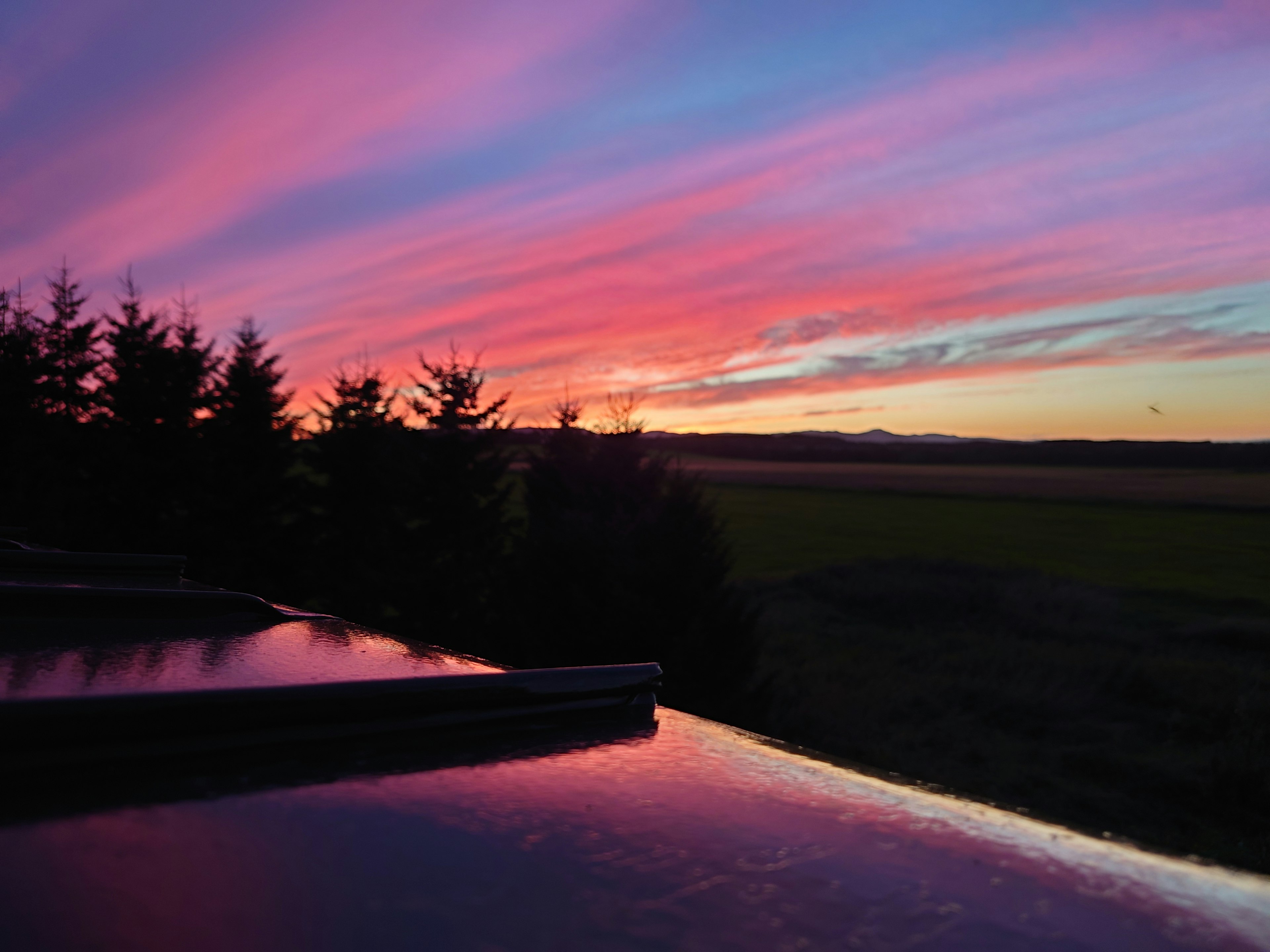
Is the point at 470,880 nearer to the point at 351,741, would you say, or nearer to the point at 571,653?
the point at 351,741

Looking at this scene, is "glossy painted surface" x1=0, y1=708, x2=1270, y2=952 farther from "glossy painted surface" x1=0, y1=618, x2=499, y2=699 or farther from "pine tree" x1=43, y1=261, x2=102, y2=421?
"pine tree" x1=43, y1=261, x2=102, y2=421

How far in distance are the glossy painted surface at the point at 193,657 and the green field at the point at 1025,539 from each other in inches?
1541

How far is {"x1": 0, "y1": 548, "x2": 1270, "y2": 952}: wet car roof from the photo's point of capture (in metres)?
1.11

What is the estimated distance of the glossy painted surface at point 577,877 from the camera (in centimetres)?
109

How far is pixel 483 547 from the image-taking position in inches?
1000

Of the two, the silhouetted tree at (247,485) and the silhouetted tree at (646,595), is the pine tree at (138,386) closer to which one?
the silhouetted tree at (247,485)

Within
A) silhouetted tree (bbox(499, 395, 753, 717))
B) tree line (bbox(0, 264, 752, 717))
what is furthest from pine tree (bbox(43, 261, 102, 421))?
silhouetted tree (bbox(499, 395, 753, 717))

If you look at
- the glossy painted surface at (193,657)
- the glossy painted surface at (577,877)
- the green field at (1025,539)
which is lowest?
the green field at (1025,539)

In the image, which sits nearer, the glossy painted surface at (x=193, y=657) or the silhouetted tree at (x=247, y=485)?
the glossy painted surface at (x=193, y=657)

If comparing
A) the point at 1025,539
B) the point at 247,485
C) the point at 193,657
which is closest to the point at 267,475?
the point at 247,485

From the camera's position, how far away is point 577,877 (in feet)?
4.09

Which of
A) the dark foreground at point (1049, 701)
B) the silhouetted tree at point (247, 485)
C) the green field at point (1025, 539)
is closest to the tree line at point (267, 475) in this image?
the silhouetted tree at point (247, 485)

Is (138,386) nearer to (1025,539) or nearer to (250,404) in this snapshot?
(250,404)

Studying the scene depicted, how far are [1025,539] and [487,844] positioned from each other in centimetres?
6251
